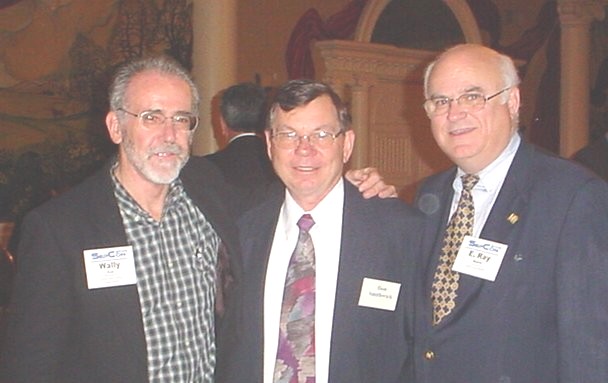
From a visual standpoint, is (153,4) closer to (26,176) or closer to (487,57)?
(26,176)

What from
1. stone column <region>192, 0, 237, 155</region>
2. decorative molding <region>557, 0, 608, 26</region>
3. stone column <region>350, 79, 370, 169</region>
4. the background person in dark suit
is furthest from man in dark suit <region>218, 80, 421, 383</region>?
decorative molding <region>557, 0, 608, 26</region>

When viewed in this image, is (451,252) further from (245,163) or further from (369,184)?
(245,163)

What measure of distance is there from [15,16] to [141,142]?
503 cm

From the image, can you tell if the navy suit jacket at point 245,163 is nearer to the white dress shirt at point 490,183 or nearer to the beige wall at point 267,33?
the white dress shirt at point 490,183

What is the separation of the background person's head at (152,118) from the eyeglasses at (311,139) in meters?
0.30

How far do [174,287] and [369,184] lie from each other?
731 mm

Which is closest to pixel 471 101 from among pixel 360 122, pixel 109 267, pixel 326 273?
pixel 326 273

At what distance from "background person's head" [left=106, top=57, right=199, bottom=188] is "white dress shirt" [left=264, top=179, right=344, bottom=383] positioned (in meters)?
0.41

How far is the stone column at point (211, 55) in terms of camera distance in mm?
7227

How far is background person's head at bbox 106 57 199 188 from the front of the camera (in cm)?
271

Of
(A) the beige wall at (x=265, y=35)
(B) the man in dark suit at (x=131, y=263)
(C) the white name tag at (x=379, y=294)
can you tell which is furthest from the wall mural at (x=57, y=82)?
(C) the white name tag at (x=379, y=294)

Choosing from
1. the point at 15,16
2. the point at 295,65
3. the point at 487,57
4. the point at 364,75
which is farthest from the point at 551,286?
the point at 364,75

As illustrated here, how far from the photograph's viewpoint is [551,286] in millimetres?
2510

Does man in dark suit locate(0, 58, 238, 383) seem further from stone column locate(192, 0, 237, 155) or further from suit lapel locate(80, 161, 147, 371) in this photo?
stone column locate(192, 0, 237, 155)
